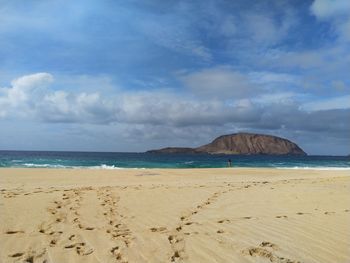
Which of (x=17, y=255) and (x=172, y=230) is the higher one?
(x=172, y=230)

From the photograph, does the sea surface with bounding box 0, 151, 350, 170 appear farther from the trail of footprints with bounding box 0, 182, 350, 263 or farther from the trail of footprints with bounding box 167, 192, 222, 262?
the trail of footprints with bounding box 167, 192, 222, 262

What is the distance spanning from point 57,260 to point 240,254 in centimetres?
285

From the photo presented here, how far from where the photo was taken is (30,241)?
5.89 metres

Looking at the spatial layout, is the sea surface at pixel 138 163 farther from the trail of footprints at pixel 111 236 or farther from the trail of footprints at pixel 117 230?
the trail of footprints at pixel 111 236

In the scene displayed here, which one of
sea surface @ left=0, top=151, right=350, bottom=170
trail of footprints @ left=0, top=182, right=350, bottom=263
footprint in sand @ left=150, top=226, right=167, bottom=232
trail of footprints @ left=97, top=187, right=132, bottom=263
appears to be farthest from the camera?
sea surface @ left=0, top=151, right=350, bottom=170

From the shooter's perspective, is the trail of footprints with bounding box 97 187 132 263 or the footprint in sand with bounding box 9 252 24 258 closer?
the footprint in sand with bounding box 9 252 24 258

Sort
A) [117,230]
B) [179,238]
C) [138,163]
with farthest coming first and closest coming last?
[138,163], [117,230], [179,238]

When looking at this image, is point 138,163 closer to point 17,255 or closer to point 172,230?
point 172,230

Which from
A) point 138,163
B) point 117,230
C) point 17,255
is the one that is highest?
point 138,163

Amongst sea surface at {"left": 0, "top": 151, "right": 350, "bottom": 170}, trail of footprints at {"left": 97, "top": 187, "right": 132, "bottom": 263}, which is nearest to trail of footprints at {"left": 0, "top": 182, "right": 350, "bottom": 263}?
trail of footprints at {"left": 97, "top": 187, "right": 132, "bottom": 263}

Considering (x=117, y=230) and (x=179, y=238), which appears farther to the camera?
(x=117, y=230)

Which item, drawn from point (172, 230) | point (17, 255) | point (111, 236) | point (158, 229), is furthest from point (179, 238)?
point (17, 255)

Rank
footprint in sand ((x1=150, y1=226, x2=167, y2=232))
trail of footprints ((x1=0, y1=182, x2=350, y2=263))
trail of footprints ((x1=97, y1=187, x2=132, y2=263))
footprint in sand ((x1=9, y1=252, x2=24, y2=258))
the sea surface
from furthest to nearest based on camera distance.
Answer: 1. the sea surface
2. footprint in sand ((x1=150, y1=226, x2=167, y2=232))
3. trail of footprints ((x1=97, y1=187, x2=132, y2=263))
4. trail of footprints ((x1=0, y1=182, x2=350, y2=263))
5. footprint in sand ((x1=9, y1=252, x2=24, y2=258))

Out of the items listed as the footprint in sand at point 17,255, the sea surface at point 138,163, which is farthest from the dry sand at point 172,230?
the sea surface at point 138,163
